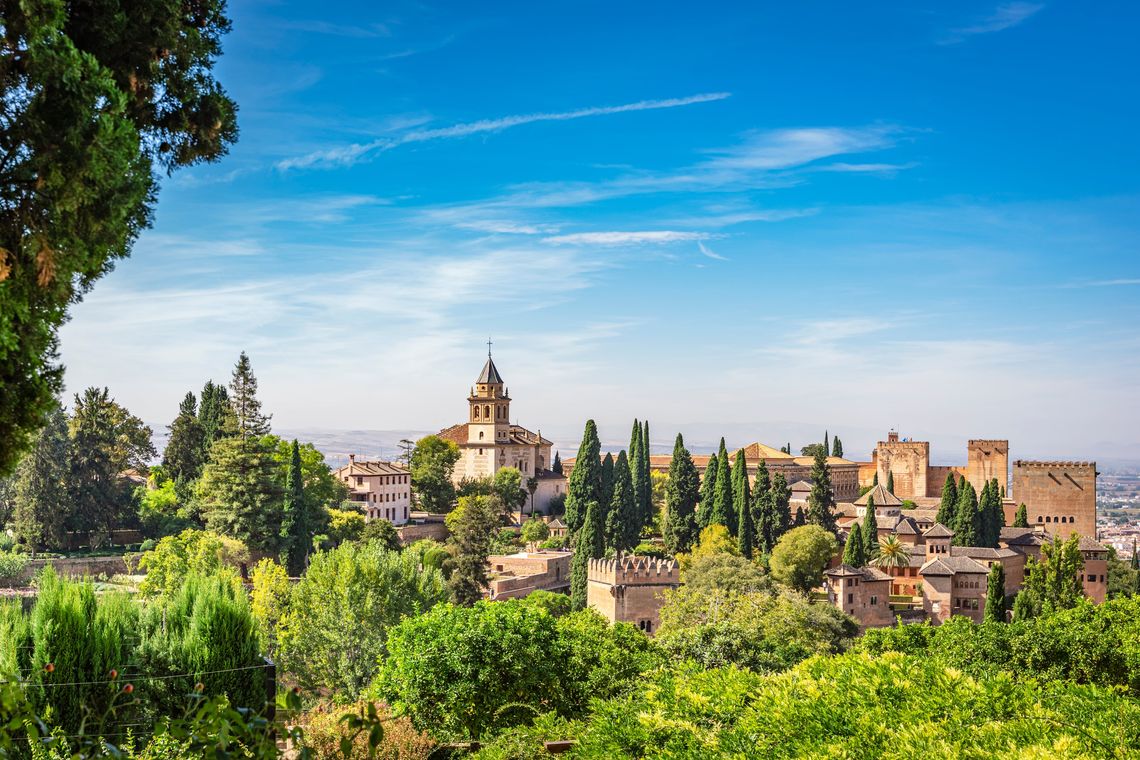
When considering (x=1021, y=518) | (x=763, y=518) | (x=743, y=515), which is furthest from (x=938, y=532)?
(x=1021, y=518)

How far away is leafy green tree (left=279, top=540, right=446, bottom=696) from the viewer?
23422 millimetres

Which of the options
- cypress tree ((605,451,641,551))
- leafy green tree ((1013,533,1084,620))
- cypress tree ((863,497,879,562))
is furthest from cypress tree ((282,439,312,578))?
leafy green tree ((1013,533,1084,620))

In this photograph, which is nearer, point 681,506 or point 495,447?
point 681,506

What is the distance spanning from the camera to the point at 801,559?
39188 millimetres

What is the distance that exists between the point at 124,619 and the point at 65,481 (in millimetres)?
25886

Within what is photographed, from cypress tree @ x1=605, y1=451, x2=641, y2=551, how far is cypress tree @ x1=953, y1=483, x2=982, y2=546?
49.7 ft

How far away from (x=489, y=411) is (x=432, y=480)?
934 centimetres

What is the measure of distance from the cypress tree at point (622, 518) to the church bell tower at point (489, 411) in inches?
815

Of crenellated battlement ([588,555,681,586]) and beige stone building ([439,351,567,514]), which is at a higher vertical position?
beige stone building ([439,351,567,514])

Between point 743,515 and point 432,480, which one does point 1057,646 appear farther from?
point 432,480

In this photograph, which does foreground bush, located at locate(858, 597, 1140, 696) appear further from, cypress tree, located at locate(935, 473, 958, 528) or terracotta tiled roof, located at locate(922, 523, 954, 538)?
cypress tree, located at locate(935, 473, 958, 528)

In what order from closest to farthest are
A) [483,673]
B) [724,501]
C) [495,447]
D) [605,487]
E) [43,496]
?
[483,673] < [43,496] < [724,501] < [605,487] < [495,447]

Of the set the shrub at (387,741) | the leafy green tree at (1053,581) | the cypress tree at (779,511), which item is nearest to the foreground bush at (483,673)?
the shrub at (387,741)

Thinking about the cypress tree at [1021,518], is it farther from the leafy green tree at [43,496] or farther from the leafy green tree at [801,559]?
the leafy green tree at [43,496]
